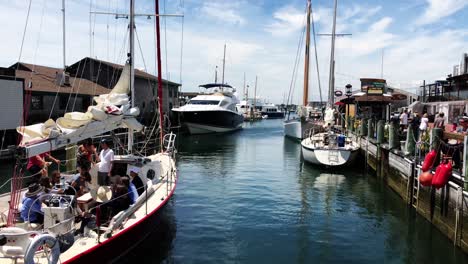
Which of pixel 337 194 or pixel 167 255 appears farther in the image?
pixel 337 194

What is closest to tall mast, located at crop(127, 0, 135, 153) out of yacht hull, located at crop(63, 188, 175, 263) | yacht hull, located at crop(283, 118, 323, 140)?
yacht hull, located at crop(63, 188, 175, 263)

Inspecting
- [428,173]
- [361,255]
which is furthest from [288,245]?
[428,173]

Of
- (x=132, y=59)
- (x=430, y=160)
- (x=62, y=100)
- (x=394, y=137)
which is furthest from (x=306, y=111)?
(x=132, y=59)

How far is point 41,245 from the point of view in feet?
21.7

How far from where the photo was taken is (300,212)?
561 inches

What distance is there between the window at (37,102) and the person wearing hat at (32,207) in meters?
23.4

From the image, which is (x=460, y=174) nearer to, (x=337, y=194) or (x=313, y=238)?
(x=313, y=238)

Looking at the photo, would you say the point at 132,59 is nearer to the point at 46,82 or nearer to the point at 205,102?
the point at 46,82

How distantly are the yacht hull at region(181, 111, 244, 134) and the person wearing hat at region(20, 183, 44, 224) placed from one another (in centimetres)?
3960

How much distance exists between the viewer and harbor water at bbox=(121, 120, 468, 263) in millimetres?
10156

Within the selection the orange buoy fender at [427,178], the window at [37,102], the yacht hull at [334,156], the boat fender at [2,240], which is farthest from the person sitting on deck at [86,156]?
the window at [37,102]

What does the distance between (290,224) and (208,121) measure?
122 ft

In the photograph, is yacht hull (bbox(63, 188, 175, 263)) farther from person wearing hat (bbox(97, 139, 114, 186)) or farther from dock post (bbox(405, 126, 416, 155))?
dock post (bbox(405, 126, 416, 155))

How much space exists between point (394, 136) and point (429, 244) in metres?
7.62
